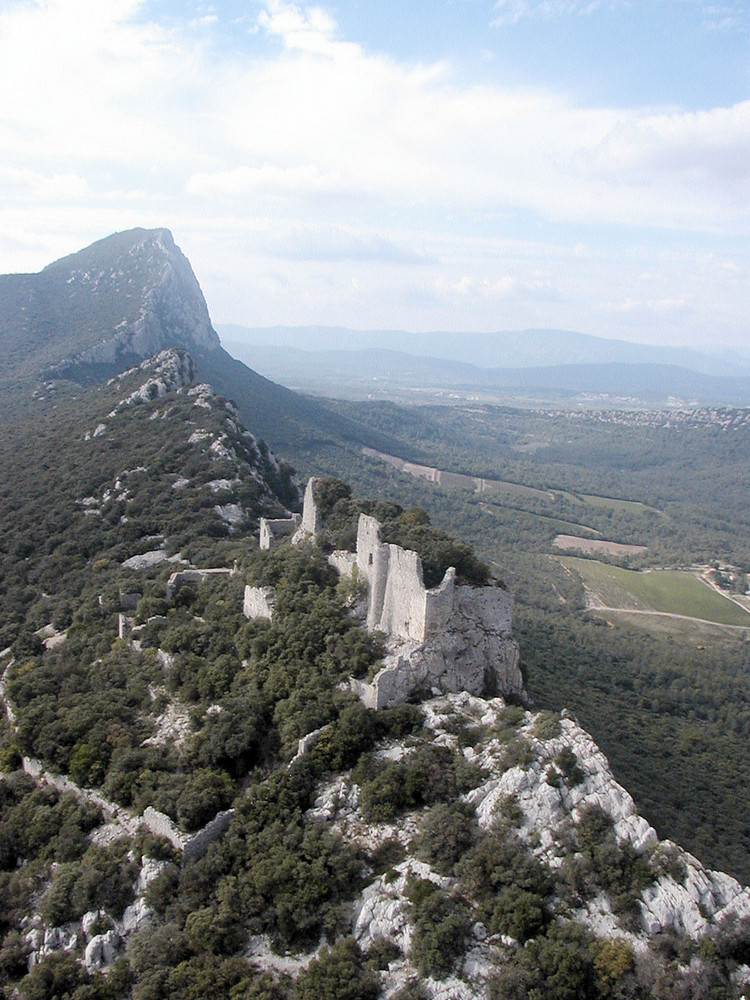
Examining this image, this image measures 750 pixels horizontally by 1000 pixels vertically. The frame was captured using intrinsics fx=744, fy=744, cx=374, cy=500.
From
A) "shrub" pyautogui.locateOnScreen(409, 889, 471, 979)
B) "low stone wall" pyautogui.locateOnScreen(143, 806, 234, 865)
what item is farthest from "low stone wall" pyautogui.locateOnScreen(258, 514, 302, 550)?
"shrub" pyautogui.locateOnScreen(409, 889, 471, 979)

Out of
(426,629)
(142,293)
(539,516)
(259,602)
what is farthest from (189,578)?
(142,293)

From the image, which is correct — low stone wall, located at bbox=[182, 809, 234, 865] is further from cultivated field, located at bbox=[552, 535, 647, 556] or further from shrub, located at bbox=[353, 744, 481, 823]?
cultivated field, located at bbox=[552, 535, 647, 556]

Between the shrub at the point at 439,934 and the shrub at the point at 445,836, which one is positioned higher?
the shrub at the point at 445,836

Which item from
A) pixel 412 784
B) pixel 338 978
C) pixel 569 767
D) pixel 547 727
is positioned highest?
pixel 547 727

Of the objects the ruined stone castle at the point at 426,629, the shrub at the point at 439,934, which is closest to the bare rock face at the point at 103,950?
the shrub at the point at 439,934

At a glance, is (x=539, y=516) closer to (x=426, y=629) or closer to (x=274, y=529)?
(x=274, y=529)

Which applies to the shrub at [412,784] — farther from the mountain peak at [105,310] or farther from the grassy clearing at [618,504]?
the grassy clearing at [618,504]
